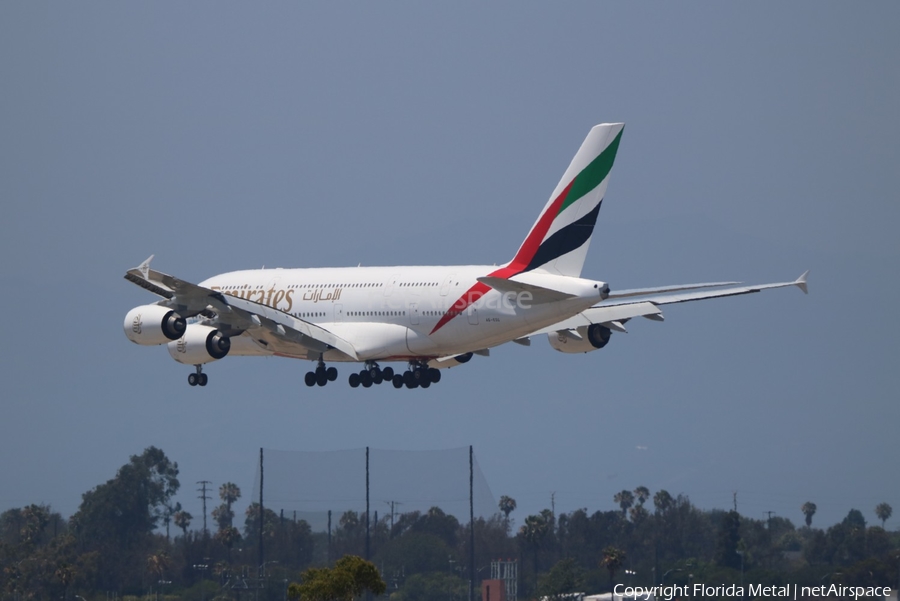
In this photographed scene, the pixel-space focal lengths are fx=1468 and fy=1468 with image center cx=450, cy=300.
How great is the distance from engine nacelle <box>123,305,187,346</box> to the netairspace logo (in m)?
27.0

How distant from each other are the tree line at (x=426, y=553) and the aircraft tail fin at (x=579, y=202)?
765 inches

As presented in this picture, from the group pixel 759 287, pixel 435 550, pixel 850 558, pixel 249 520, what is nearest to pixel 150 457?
pixel 249 520

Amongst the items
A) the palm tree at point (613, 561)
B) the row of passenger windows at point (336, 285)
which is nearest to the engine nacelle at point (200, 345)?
the row of passenger windows at point (336, 285)

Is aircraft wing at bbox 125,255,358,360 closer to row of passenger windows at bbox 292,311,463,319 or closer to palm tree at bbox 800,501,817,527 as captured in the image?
row of passenger windows at bbox 292,311,463,319

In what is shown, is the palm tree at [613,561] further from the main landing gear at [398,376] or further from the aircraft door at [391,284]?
the aircraft door at [391,284]

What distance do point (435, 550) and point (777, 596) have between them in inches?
760

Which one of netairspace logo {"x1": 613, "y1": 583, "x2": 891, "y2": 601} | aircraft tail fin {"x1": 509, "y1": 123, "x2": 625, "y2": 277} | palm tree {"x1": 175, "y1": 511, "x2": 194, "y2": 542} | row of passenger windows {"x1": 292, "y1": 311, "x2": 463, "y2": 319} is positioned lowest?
netairspace logo {"x1": 613, "y1": 583, "x2": 891, "y2": 601}

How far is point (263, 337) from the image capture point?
2283 inches

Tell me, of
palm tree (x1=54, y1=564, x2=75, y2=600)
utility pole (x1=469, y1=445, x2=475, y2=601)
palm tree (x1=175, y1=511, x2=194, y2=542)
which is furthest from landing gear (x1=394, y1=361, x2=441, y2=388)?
palm tree (x1=175, y1=511, x2=194, y2=542)

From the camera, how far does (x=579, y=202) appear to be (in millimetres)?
52656

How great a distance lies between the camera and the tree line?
73688 millimetres

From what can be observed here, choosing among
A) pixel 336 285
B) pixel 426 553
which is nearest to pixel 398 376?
pixel 336 285

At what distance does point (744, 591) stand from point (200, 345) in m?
28.6

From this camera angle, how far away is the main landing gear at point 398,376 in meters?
59.2
